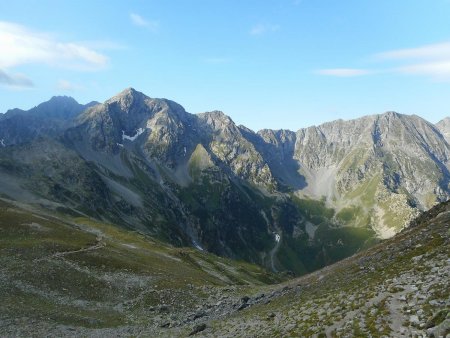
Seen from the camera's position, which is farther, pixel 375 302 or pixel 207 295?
pixel 207 295

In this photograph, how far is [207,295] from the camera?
66.6 m

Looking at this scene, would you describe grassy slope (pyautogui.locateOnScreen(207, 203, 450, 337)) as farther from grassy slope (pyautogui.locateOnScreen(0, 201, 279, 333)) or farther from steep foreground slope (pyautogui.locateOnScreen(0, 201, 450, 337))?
grassy slope (pyautogui.locateOnScreen(0, 201, 279, 333))

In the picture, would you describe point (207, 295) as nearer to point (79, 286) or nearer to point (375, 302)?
point (79, 286)

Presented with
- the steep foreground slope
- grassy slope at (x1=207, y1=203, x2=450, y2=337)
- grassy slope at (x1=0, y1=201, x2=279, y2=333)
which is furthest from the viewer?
grassy slope at (x1=0, y1=201, x2=279, y2=333)

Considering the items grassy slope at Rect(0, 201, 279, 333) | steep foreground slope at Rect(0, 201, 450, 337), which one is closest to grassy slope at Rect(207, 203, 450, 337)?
steep foreground slope at Rect(0, 201, 450, 337)

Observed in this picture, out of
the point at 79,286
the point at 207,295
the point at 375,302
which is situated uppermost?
the point at 375,302

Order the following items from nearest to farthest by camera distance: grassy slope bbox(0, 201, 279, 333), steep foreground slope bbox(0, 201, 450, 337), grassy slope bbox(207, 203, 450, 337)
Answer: grassy slope bbox(207, 203, 450, 337) < steep foreground slope bbox(0, 201, 450, 337) < grassy slope bbox(0, 201, 279, 333)

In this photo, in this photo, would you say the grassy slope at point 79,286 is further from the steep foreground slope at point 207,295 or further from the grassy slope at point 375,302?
the grassy slope at point 375,302

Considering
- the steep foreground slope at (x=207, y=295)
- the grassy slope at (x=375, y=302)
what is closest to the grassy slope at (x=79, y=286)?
the steep foreground slope at (x=207, y=295)

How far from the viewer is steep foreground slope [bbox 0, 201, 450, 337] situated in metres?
26.3

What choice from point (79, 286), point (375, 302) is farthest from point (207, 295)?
point (375, 302)

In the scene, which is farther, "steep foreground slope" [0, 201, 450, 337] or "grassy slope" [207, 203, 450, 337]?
"steep foreground slope" [0, 201, 450, 337]

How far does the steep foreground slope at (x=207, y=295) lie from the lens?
26344mm

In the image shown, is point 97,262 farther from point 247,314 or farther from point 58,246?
point 247,314
